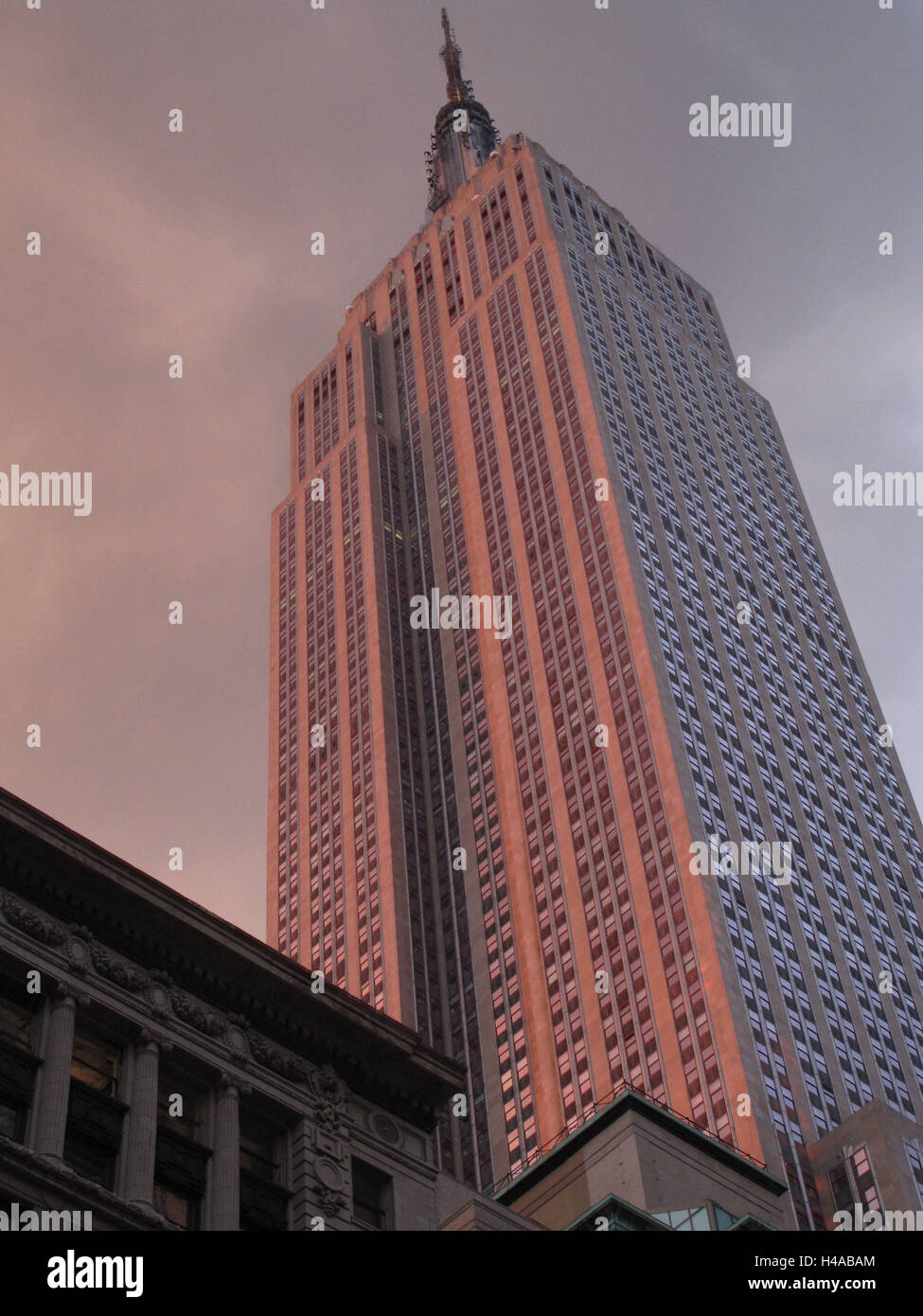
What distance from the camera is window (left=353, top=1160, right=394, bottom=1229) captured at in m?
41.1

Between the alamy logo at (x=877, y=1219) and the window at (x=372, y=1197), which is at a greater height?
the alamy logo at (x=877, y=1219)

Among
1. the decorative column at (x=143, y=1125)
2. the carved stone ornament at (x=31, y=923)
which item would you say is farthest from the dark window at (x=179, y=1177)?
the carved stone ornament at (x=31, y=923)

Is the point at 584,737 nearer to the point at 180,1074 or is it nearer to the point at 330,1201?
the point at 330,1201

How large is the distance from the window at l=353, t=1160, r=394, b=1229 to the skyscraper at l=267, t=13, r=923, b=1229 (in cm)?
6429

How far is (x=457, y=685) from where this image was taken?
158 meters

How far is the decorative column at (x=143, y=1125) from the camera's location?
36.1 metres

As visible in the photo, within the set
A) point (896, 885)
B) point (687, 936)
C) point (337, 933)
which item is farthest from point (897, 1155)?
point (337, 933)

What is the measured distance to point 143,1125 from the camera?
123 ft

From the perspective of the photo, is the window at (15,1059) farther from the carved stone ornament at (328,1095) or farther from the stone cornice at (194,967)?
the carved stone ornament at (328,1095)

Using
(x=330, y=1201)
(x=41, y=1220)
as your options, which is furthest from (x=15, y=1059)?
(x=330, y=1201)

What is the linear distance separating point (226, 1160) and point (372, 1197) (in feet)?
15.8

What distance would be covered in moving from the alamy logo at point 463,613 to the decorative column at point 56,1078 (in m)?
116

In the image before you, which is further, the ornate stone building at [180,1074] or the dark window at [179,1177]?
the dark window at [179,1177]
